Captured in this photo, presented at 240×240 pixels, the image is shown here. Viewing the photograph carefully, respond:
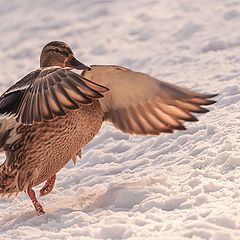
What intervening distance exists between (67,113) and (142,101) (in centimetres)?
80

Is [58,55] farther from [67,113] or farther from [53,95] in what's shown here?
[53,95]

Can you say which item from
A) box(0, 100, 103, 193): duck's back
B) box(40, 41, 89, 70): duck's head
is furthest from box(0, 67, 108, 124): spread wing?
box(40, 41, 89, 70): duck's head

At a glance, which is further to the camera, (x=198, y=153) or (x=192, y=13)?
(x=192, y=13)

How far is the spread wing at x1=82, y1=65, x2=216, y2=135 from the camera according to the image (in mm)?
5148

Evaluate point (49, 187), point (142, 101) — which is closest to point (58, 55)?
point (142, 101)

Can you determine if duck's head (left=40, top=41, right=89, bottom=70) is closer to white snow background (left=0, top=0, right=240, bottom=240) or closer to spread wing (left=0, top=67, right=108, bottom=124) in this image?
white snow background (left=0, top=0, right=240, bottom=240)

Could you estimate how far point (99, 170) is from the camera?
19.6ft

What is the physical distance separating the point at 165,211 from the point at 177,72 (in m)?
4.11

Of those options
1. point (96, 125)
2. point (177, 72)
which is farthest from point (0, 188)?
point (177, 72)

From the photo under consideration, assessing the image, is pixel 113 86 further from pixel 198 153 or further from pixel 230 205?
pixel 230 205

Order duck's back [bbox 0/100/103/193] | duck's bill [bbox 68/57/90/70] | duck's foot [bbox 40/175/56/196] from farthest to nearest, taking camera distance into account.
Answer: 1. duck's bill [bbox 68/57/90/70]
2. duck's foot [bbox 40/175/56/196]
3. duck's back [bbox 0/100/103/193]

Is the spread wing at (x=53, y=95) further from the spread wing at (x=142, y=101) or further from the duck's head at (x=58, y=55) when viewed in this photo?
the duck's head at (x=58, y=55)

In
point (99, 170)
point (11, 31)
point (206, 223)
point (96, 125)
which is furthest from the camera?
point (11, 31)

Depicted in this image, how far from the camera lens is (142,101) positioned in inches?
215
